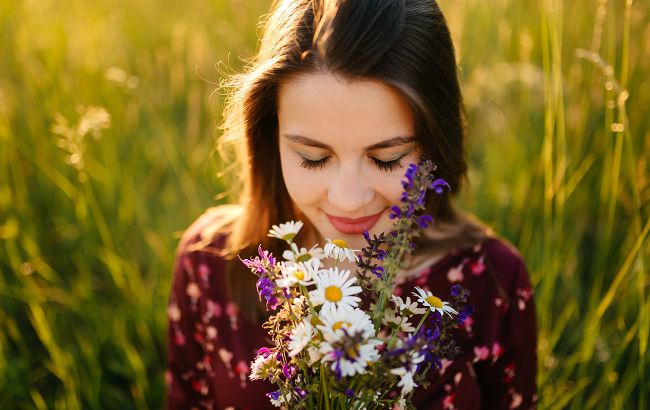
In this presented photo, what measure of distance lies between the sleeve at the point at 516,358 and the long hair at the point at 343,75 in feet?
0.65

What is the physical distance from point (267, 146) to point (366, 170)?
363 millimetres

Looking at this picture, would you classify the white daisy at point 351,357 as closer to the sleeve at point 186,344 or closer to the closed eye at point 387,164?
the closed eye at point 387,164

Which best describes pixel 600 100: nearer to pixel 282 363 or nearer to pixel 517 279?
pixel 517 279

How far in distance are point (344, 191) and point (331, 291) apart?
485 millimetres

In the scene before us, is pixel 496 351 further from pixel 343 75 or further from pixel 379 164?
pixel 343 75

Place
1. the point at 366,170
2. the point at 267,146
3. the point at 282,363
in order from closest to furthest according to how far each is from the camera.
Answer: the point at 282,363 < the point at 366,170 < the point at 267,146

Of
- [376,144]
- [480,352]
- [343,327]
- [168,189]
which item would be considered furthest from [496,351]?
[168,189]

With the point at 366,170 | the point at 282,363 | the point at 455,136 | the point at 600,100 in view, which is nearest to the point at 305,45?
the point at 366,170

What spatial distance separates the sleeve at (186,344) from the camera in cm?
178

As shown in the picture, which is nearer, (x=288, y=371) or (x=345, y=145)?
(x=288, y=371)

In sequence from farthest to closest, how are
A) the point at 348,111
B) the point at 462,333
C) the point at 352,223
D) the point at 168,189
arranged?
1. the point at 168,189
2. the point at 462,333
3. the point at 352,223
4. the point at 348,111

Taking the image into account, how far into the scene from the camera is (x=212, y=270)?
173cm

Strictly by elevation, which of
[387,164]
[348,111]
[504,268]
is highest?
[348,111]

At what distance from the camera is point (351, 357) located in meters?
0.69
